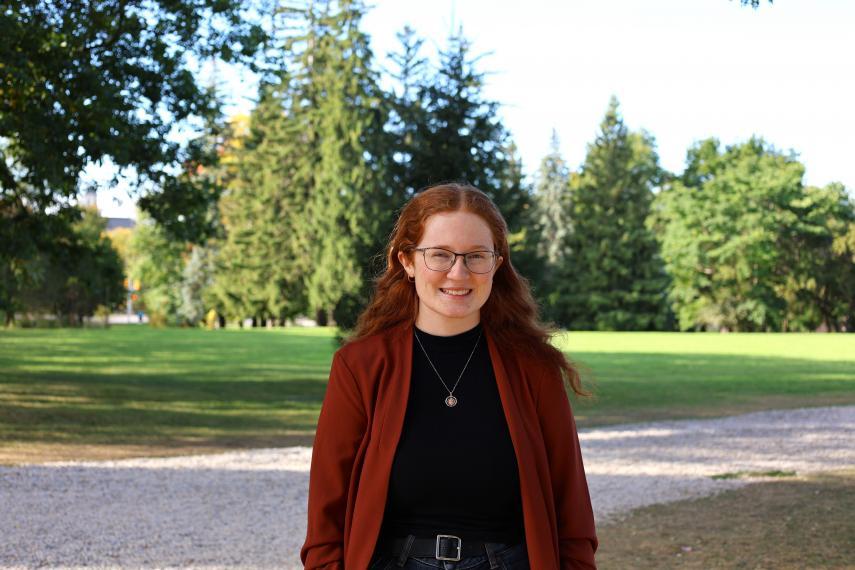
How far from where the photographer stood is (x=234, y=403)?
18406 millimetres

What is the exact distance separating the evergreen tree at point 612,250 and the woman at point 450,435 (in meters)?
57.7

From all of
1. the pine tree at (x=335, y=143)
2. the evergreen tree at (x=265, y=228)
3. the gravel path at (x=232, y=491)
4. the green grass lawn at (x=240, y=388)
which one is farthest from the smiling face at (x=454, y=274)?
the evergreen tree at (x=265, y=228)

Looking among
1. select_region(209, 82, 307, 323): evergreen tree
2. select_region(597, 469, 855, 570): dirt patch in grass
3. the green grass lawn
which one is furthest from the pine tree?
select_region(597, 469, 855, 570): dirt patch in grass

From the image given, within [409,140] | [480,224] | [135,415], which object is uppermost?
[409,140]

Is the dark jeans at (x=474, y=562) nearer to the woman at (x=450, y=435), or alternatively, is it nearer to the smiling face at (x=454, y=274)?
the woman at (x=450, y=435)

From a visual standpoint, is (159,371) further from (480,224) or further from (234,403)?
(480,224)

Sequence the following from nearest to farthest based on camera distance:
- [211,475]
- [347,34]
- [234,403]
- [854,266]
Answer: [211,475] → [234,403] → [347,34] → [854,266]

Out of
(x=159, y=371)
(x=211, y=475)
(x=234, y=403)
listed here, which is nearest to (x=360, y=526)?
(x=211, y=475)

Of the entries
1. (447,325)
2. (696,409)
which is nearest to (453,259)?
(447,325)

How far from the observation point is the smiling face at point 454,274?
2.62 meters

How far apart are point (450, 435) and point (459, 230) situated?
1.73ft

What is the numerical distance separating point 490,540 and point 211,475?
8.26 m

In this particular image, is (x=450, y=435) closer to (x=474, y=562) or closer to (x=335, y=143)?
(x=474, y=562)

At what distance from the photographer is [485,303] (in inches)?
111
